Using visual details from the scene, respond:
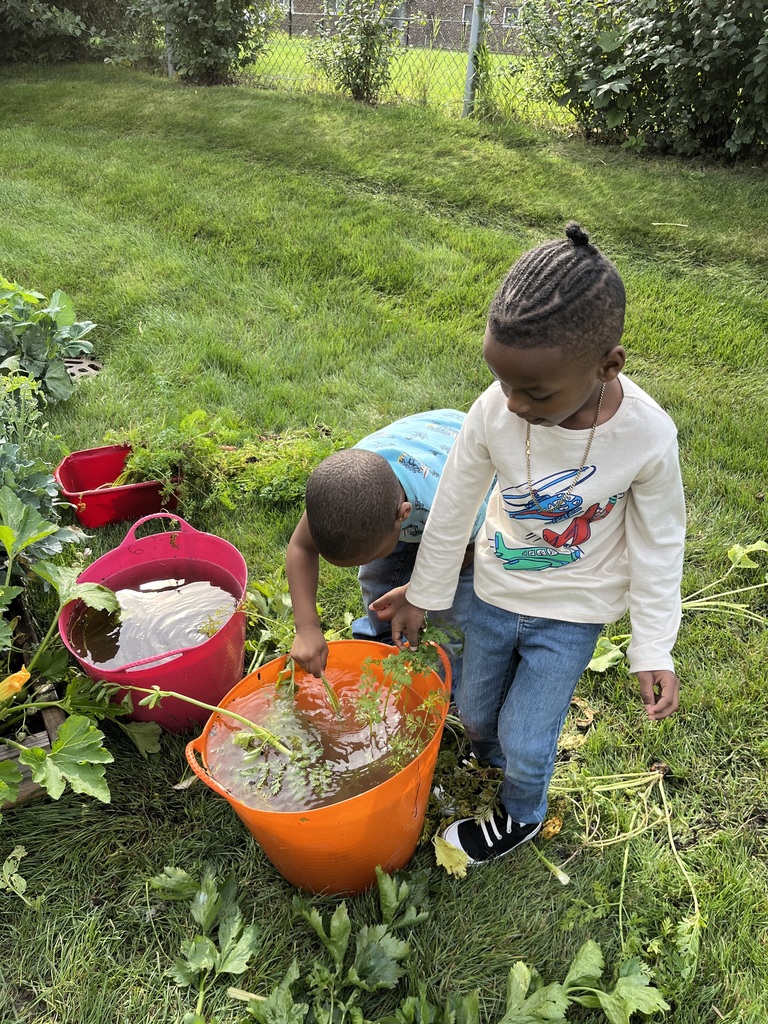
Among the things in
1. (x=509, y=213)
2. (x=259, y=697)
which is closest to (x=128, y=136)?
(x=509, y=213)

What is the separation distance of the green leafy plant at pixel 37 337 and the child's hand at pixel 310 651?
2190 mm

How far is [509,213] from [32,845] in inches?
192

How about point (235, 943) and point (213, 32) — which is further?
point (213, 32)

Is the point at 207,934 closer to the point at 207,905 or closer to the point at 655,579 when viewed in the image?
the point at 207,905

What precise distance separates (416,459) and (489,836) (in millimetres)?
988

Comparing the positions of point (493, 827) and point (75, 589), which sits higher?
point (75, 589)

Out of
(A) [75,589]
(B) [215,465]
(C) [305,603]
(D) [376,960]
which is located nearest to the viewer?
(D) [376,960]

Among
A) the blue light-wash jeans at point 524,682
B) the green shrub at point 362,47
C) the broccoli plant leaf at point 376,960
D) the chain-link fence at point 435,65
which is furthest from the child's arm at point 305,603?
the green shrub at point 362,47

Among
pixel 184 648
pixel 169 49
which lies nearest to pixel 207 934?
pixel 184 648

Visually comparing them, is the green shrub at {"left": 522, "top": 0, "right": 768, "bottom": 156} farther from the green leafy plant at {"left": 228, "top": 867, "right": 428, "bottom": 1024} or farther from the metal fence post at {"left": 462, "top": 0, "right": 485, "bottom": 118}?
the green leafy plant at {"left": 228, "top": 867, "right": 428, "bottom": 1024}

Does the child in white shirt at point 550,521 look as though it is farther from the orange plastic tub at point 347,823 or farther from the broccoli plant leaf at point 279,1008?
the broccoli plant leaf at point 279,1008

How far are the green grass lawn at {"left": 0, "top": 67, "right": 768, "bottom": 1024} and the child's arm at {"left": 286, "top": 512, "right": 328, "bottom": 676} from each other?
562mm

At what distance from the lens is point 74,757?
175cm

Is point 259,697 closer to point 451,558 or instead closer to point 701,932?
point 451,558
